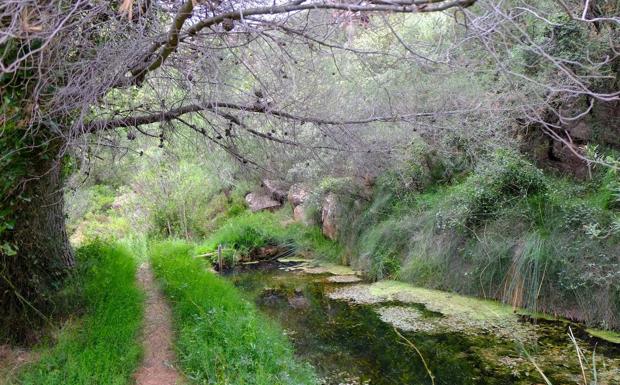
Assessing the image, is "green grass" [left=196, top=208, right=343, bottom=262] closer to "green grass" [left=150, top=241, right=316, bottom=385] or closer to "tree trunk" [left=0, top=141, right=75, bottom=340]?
"green grass" [left=150, top=241, right=316, bottom=385]

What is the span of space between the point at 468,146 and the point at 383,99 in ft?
7.05

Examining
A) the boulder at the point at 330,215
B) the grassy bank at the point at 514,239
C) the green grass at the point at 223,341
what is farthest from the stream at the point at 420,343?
the boulder at the point at 330,215

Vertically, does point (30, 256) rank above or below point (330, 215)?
below

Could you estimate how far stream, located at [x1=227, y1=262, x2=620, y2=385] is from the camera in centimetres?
501

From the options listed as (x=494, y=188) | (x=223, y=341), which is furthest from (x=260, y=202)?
(x=223, y=341)

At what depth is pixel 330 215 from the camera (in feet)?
37.1

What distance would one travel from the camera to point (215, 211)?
15.9 metres

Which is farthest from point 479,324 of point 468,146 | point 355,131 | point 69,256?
point 69,256

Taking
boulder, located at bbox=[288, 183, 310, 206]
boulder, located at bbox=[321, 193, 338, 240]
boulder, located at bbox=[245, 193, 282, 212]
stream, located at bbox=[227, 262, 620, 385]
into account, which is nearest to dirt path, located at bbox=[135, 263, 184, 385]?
stream, located at bbox=[227, 262, 620, 385]

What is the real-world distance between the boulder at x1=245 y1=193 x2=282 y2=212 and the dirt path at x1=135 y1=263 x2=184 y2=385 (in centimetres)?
865

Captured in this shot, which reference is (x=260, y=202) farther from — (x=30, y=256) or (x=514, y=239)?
(x=30, y=256)

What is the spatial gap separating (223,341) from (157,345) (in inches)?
26.1

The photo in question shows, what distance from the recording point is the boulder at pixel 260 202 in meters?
15.2

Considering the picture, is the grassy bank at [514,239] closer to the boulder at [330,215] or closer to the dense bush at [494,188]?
the dense bush at [494,188]
